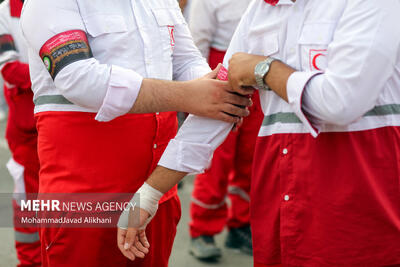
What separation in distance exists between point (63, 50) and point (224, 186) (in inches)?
95.3

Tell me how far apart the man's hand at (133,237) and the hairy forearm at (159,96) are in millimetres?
382

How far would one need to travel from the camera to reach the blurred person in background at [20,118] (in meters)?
3.36

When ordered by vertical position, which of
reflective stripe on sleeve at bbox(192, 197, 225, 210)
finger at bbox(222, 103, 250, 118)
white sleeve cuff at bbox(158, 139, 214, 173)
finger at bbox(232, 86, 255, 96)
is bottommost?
reflective stripe on sleeve at bbox(192, 197, 225, 210)

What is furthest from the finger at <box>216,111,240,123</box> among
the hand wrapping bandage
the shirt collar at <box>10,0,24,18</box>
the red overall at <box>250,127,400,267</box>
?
the shirt collar at <box>10,0,24,18</box>

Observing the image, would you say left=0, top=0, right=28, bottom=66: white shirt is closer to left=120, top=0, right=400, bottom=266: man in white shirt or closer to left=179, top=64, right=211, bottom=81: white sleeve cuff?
left=179, top=64, right=211, bottom=81: white sleeve cuff

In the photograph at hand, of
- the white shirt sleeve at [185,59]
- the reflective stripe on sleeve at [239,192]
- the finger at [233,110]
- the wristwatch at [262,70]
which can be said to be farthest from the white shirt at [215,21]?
the wristwatch at [262,70]

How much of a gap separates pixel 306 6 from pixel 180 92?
56 centimetres

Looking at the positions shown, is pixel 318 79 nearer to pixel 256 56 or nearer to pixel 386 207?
pixel 256 56

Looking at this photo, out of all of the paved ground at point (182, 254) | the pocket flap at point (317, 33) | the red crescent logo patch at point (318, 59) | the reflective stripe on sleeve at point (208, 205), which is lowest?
the paved ground at point (182, 254)

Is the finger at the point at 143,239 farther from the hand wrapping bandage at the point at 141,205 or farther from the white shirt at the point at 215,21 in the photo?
the white shirt at the point at 215,21

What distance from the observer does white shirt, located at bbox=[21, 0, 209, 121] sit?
1924 mm

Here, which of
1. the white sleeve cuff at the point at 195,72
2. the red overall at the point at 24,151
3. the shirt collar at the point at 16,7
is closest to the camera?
the white sleeve cuff at the point at 195,72

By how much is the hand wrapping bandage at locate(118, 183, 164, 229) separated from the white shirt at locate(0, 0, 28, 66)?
1.75 m

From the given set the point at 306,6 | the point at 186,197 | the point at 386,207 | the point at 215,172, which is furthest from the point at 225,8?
the point at 386,207
